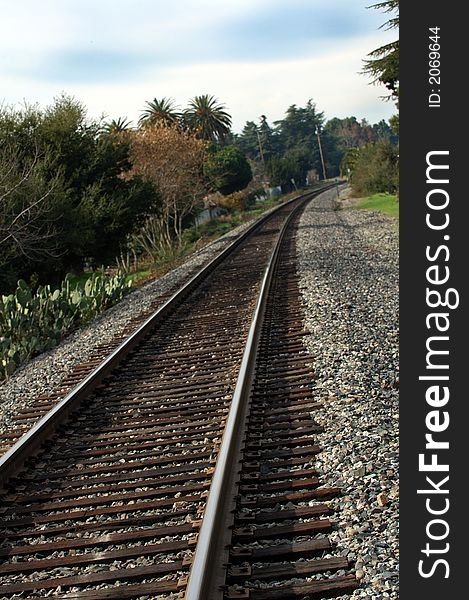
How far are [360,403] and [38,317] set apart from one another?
8708 mm

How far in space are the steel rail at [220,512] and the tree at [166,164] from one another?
2737 cm

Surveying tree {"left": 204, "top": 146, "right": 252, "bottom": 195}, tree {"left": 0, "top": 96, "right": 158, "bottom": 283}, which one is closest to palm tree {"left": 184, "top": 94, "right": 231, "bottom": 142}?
tree {"left": 204, "top": 146, "right": 252, "bottom": 195}

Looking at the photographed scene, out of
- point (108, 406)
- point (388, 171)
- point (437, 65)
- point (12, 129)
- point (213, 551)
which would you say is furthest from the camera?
point (388, 171)

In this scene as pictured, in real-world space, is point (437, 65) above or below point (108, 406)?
above

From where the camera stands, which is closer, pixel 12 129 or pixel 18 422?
pixel 18 422

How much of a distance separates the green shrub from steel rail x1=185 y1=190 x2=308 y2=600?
5.64 metres

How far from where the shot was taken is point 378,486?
15.8 feet

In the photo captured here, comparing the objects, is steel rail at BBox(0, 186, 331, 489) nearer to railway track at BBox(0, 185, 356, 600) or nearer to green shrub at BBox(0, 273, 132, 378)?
railway track at BBox(0, 185, 356, 600)

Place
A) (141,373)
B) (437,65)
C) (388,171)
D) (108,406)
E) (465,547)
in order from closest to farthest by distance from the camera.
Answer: (465,547) → (437,65) → (108,406) → (141,373) → (388,171)

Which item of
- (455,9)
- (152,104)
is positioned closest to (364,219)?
(455,9)

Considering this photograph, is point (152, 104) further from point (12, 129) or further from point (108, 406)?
point (108, 406)

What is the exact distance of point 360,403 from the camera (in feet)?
21.3

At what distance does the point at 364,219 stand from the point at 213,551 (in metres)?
30.3

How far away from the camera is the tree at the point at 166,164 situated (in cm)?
3484
